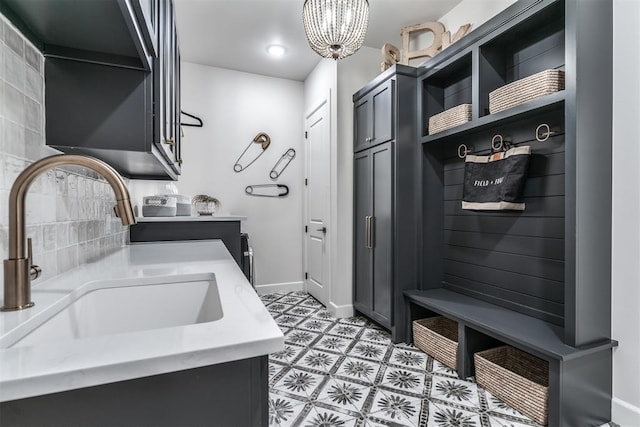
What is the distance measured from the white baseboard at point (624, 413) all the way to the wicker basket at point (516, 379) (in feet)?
0.89

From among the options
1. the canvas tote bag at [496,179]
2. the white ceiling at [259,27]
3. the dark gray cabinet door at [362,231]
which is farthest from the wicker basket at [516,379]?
the white ceiling at [259,27]

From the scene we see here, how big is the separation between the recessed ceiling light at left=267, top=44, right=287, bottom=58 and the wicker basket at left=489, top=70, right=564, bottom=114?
2.13 m

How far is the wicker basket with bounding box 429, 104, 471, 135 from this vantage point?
7.06 ft

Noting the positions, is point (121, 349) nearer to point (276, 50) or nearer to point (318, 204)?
point (318, 204)

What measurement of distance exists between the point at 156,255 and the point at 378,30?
8.70 ft

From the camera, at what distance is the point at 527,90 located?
174cm

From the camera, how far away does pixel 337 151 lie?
316 centimetres

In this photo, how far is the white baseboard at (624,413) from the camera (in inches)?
59.0

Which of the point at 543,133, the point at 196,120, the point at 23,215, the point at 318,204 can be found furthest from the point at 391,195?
the point at 196,120

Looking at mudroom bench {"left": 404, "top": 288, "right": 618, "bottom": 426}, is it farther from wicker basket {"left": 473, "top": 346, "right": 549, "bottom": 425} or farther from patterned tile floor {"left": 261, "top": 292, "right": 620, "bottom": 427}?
patterned tile floor {"left": 261, "top": 292, "right": 620, "bottom": 427}

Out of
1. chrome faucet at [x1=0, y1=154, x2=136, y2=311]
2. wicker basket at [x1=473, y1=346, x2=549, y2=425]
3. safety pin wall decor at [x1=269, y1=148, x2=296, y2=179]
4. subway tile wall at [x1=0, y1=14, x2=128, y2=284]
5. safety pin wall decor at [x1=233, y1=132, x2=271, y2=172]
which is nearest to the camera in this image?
chrome faucet at [x1=0, y1=154, x2=136, y2=311]

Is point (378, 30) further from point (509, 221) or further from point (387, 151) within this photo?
point (509, 221)

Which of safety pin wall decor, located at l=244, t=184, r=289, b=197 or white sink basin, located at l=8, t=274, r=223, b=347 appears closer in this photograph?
white sink basin, located at l=8, t=274, r=223, b=347

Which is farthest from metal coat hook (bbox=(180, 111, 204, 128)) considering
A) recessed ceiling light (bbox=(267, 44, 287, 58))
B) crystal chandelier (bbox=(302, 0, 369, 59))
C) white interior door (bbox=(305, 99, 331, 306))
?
crystal chandelier (bbox=(302, 0, 369, 59))
